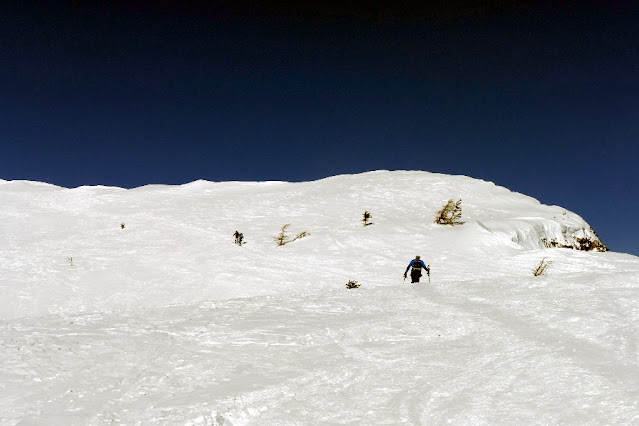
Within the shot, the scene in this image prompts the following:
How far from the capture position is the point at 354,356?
6699mm

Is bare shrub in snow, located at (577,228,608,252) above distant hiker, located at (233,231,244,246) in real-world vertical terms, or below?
above

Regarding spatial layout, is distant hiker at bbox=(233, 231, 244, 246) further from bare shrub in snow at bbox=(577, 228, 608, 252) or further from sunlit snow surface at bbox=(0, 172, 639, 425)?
bare shrub in snow at bbox=(577, 228, 608, 252)

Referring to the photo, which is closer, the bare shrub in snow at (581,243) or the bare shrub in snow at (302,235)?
the bare shrub in snow at (302,235)

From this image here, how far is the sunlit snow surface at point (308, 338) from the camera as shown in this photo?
4934mm

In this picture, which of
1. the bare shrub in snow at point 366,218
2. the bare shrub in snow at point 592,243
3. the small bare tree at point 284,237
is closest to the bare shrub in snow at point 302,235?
the small bare tree at point 284,237

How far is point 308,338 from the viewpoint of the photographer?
24.8 ft

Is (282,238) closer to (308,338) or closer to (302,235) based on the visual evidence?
(302,235)

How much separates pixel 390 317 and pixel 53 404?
5.75 m

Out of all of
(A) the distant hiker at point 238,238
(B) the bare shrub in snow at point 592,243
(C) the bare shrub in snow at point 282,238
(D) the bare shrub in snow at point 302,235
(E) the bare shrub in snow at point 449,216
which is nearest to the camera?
(A) the distant hiker at point 238,238

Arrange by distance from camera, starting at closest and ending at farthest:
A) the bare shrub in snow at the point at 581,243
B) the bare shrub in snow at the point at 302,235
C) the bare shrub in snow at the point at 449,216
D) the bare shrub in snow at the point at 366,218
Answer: the bare shrub in snow at the point at 302,235
the bare shrub in snow at the point at 449,216
the bare shrub in snow at the point at 366,218
the bare shrub in snow at the point at 581,243

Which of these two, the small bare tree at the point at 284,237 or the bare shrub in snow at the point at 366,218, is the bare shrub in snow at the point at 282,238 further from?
the bare shrub in snow at the point at 366,218

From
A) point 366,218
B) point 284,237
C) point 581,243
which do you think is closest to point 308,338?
point 284,237

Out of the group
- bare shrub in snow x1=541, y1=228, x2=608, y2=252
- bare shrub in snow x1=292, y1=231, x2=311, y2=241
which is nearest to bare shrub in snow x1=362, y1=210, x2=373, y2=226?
bare shrub in snow x1=292, y1=231, x2=311, y2=241

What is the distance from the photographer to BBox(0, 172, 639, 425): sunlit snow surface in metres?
4.93
